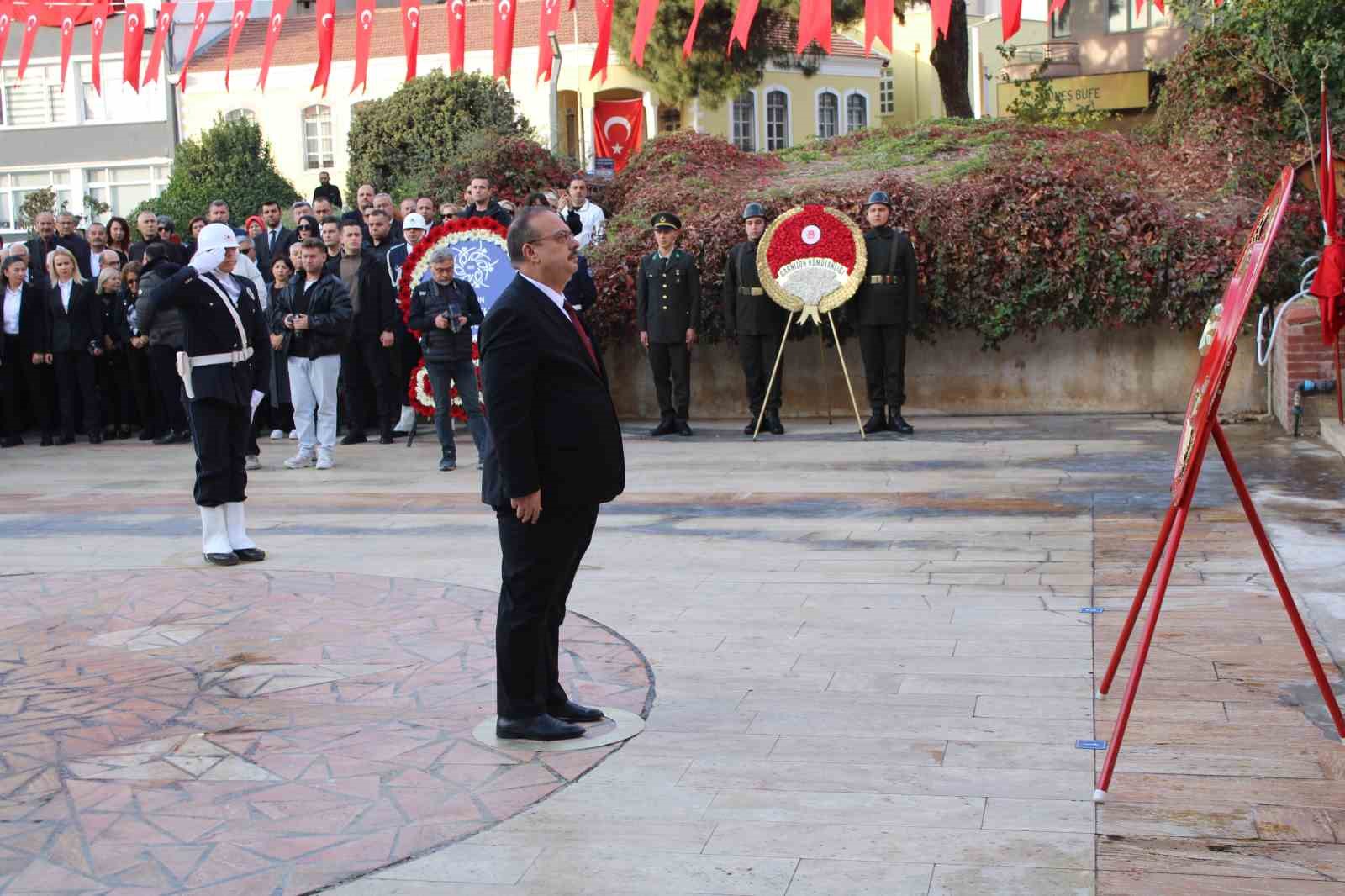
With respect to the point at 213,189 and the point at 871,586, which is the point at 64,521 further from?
the point at 213,189

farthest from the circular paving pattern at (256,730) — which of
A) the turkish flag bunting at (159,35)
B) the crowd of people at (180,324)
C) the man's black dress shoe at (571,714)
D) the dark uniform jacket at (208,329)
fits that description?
the turkish flag bunting at (159,35)

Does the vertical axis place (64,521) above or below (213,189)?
below

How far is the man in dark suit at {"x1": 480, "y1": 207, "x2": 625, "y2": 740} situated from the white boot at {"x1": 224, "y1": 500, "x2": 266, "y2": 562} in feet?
12.5

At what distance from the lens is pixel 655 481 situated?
11312mm

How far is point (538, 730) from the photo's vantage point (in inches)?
207

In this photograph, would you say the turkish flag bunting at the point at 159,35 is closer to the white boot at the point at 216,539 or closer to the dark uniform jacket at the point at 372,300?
the dark uniform jacket at the point at 372,300

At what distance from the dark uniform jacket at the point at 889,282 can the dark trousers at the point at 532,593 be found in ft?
27.2

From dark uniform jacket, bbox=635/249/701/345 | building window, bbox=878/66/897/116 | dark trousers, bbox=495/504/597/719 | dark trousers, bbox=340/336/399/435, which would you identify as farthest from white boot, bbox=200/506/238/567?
building window, bbox=878/66/897/116

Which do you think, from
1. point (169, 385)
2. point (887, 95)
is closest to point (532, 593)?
point (169, 385)

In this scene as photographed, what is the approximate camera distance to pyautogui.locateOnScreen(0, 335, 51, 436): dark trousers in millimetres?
15156

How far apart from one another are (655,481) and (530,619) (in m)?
6.13

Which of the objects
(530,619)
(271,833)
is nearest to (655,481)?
(530,619)

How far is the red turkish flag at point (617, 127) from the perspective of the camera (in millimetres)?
24375

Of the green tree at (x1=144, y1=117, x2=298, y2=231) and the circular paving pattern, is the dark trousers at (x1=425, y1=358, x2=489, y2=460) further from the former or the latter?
the green tree at (x1=144, y1=117, x2=298, y2=231)
